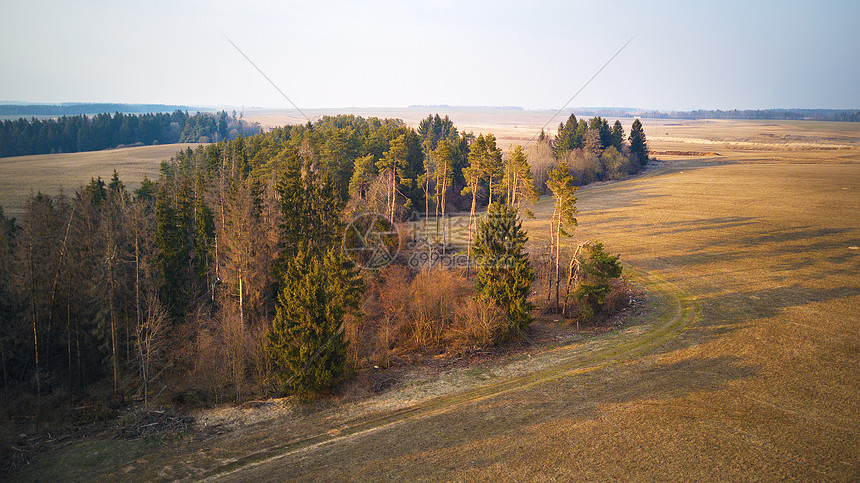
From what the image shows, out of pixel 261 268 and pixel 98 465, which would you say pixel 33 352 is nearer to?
pixel 261 268

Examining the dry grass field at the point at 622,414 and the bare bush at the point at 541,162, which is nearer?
the dry grass field at the point at 622,414

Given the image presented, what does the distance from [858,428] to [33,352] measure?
5018 centimetres

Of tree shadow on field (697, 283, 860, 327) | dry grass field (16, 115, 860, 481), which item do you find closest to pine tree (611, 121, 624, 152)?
dry grass field (16, 115, 860, 481)

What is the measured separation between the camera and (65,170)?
104562 mm

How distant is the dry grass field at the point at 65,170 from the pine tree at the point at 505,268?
2734 inches

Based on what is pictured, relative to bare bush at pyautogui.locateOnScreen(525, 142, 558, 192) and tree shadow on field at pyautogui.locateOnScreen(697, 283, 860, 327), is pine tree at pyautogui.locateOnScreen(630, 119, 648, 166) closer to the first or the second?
bare bush at pyautogui.locateOnScreen(525, 142, 558, 192)

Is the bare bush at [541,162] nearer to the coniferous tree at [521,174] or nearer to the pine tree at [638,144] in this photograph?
the pine tree at [638,144]

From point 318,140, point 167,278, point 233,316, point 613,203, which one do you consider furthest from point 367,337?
point 613,203

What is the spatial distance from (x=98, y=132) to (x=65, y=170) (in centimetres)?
5510

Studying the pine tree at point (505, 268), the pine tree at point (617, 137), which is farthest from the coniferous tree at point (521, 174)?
the pine tree at point (617, 137)

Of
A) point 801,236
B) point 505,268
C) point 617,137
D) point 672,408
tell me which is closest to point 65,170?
point 505,268

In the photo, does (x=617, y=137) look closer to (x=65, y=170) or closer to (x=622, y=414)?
(x=622, y=414)

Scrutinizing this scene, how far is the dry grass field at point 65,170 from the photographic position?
83250 millimetres

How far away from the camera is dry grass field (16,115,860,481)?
1889 centimetres
